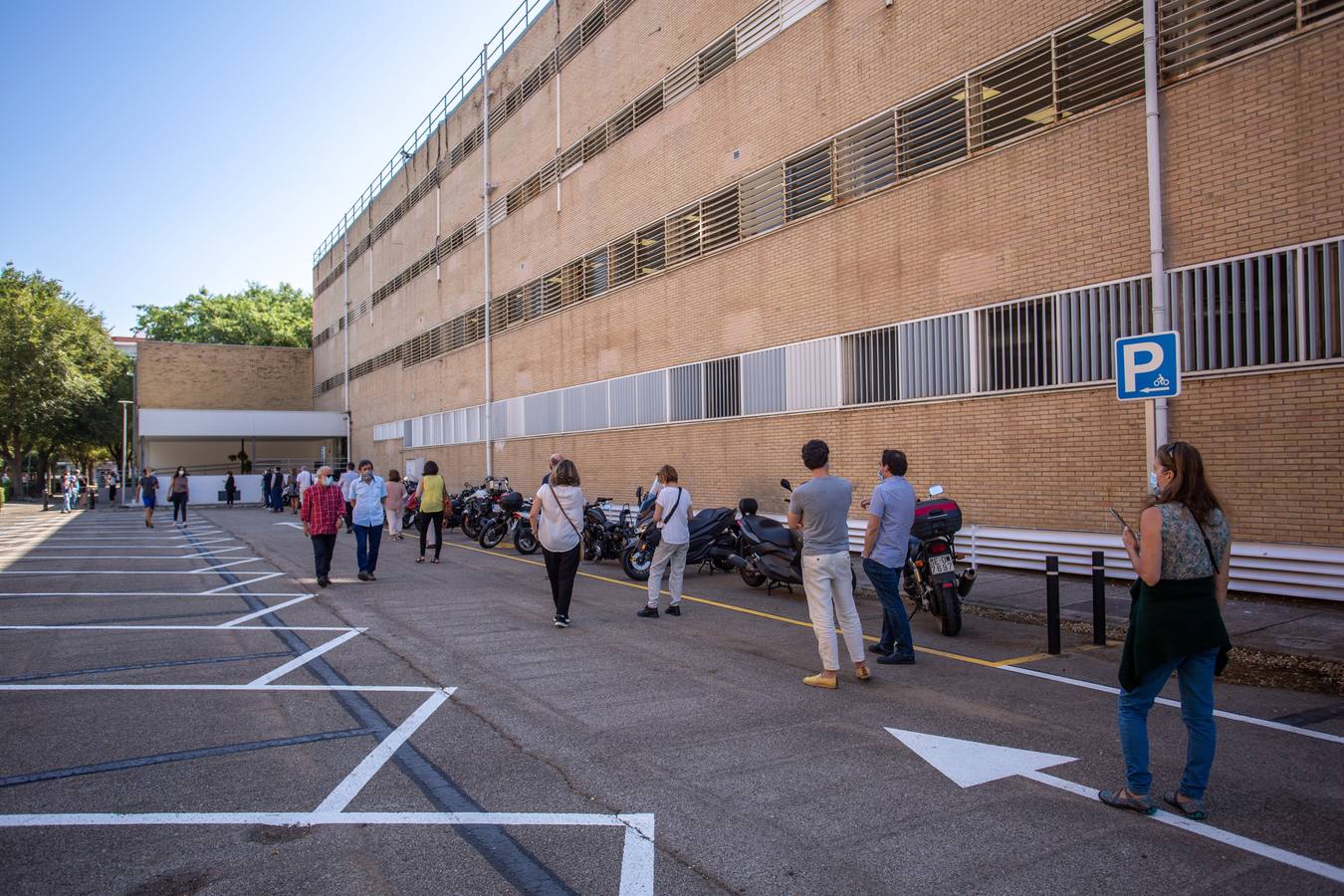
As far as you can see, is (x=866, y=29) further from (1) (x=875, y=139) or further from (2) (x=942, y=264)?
(2) (x=942, y=264)

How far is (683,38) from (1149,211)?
13.0 meters

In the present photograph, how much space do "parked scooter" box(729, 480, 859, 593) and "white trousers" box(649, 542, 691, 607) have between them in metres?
1.93

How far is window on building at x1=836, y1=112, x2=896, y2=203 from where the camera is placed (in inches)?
587

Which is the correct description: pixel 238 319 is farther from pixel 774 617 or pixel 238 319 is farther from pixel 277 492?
pixel 774 617

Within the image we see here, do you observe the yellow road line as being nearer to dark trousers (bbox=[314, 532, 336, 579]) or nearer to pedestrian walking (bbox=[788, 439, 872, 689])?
pedestrian walking (bbox=[788, 439, 872, 689])

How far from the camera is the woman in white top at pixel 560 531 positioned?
360 inches

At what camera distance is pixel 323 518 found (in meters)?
12.4

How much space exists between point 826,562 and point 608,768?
2.51m

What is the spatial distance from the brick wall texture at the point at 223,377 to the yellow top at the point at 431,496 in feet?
153

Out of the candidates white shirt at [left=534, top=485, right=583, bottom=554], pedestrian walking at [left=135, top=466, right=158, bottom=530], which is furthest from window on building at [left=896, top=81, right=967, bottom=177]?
pedestrian walking at [left=135, top=466, right=158, bottom=530]

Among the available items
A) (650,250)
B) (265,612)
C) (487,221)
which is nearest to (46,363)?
(487,221)

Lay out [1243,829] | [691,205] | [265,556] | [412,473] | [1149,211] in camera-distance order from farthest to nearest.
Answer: [412,473], [691,205], [265,556], [1149,211], [1243,829]

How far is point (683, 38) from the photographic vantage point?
2044 cm

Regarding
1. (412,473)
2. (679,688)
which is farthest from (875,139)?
(412,473)
